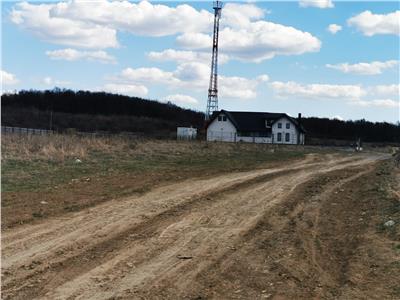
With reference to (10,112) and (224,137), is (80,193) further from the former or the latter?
(10,112)

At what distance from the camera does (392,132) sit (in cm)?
12119

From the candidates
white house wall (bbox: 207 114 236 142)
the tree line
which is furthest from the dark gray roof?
the tree line

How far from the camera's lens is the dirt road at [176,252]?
6230 millimetres

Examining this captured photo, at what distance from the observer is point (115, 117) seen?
14150 cm

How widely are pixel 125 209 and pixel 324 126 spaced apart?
119 metres

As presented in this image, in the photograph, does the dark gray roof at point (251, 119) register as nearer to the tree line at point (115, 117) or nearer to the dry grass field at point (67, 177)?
the tree line at point (115, 117)

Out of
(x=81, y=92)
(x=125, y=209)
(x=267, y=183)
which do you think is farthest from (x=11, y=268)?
(x=81, y=92)

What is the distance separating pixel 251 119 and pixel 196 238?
2922 inches

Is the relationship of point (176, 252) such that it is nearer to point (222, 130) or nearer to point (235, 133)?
point (235, 133)

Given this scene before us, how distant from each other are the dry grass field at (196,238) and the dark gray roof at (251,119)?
208 ft

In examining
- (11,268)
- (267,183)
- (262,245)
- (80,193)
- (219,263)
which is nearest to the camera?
(11,268)

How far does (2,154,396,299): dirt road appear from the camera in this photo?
6230 millimetres

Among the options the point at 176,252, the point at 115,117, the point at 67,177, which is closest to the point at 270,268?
the point at 176,252

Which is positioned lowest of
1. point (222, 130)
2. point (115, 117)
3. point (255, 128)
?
point (222, 130)
